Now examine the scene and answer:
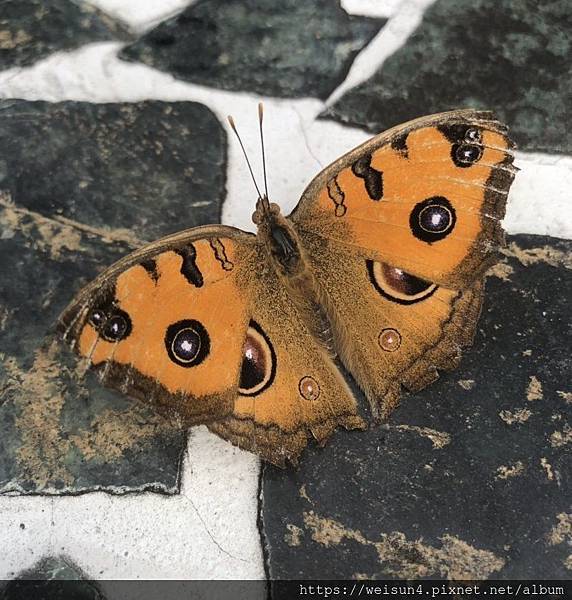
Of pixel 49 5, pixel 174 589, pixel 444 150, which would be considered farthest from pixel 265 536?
pixel 49 5

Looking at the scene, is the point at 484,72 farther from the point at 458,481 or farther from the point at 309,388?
the point at 458,481

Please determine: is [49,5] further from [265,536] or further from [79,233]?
[265,536]

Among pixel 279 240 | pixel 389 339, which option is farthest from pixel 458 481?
pixel 279 240

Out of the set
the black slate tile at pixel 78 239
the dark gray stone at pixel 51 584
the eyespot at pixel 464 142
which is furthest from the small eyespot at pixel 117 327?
the eyespot at pixel 464 142

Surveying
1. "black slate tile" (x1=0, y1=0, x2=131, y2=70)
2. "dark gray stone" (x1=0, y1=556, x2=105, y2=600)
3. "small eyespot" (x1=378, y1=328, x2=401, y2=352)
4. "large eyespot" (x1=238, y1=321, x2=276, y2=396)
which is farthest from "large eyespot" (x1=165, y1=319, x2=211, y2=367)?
"black slate tile" (x1=0, y1=0, x2=131, y2=70)

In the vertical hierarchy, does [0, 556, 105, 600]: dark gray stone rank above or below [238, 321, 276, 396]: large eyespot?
below

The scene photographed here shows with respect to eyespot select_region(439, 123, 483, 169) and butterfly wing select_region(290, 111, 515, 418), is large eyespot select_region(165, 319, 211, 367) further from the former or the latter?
eyespot select_region(439, 123, 483, 169)
